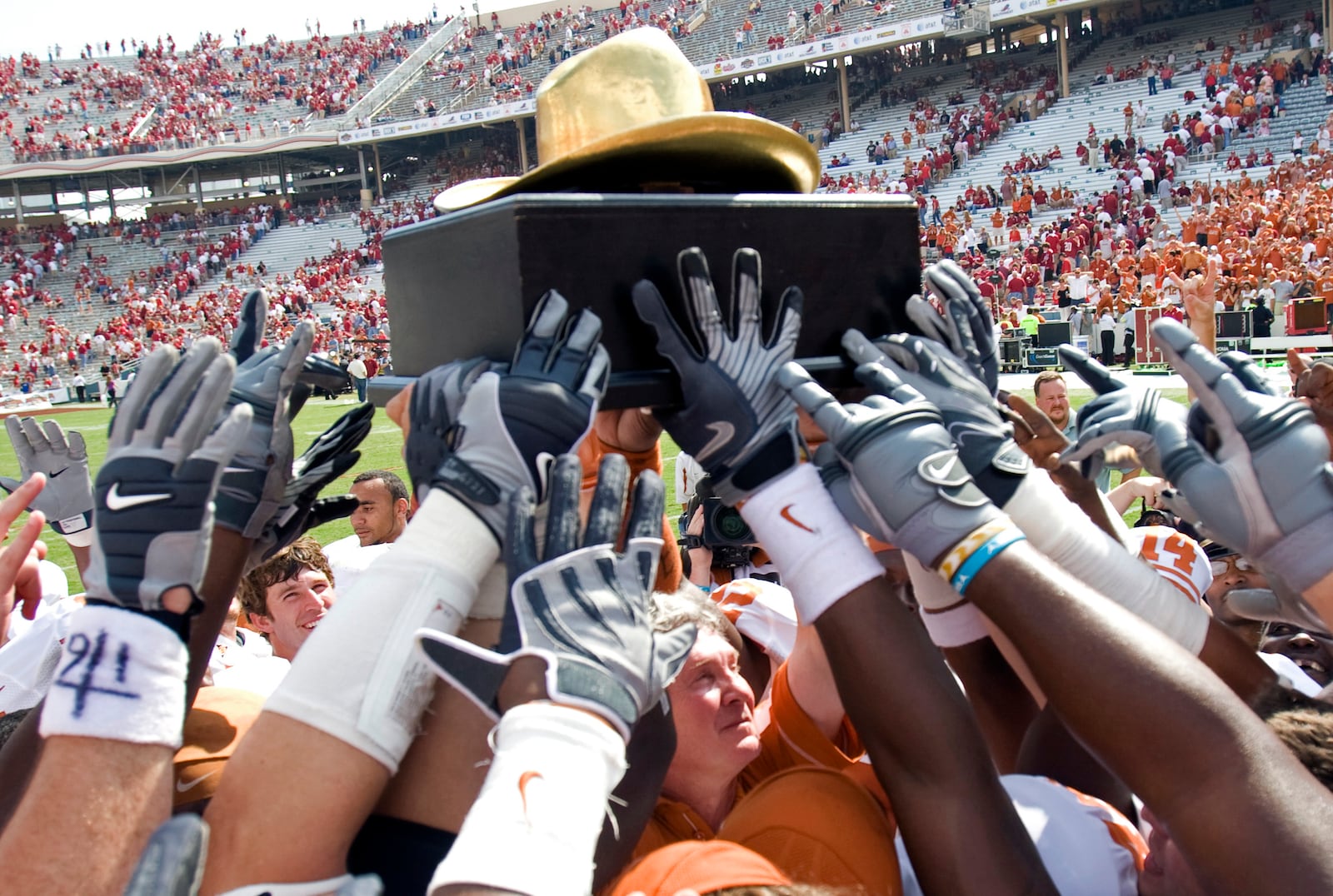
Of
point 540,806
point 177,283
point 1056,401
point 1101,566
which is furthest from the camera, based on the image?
point 177,283

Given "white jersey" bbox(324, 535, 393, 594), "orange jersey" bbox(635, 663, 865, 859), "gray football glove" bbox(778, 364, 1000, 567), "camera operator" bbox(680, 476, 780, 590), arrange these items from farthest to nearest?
"camera operator" bbox(680, 476, 780, 590)
"white jersey" bbox(324, 535, 393, 594)
"orange jersey" bbox(635, 663, 865, 859)
"gray football glove" bbox(778, 364, 1000, 567)

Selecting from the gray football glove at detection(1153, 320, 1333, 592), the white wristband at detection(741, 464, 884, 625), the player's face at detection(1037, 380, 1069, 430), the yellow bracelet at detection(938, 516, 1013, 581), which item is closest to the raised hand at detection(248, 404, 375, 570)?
the white wristband at detection(741, 464, 884, 625)

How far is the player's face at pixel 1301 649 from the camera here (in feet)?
8.50

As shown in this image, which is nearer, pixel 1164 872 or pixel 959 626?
pixel 1164 872

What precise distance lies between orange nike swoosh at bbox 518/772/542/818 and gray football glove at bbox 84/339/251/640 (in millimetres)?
540

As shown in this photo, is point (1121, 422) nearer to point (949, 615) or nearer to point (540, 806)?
point (949, 615)

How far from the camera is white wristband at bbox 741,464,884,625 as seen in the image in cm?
154

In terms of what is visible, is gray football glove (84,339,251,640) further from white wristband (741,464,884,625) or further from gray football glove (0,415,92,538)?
gray football glove (0,415,92,538)

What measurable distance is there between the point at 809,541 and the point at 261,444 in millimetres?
883

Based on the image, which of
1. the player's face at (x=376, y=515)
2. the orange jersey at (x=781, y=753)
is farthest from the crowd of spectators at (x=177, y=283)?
the orange jersey at (x=781, y=753)

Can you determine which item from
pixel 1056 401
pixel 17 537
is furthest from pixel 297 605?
pixel 1056 401

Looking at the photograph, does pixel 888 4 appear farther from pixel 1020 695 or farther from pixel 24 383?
pixel 1020 695

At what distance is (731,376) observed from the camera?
5.56 feet

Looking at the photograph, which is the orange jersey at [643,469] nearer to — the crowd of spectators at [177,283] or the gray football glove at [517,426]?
the gray football glove at [517,426]
